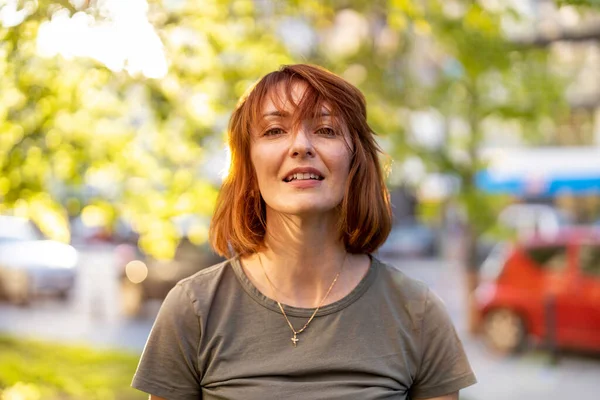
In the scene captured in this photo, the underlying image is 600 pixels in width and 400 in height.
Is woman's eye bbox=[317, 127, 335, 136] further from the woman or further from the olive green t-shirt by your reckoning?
the olive green t-shirt

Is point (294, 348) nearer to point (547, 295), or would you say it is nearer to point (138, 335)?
point (547, 295)

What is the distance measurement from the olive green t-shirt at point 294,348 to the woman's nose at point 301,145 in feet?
1.07

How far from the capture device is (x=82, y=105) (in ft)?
12.0

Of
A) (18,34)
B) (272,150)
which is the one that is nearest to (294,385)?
(272,150)

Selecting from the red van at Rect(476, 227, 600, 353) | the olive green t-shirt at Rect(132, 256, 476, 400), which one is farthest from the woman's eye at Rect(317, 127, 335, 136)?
the red van at Rect(476, 227, 600, 353)

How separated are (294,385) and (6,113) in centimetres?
213

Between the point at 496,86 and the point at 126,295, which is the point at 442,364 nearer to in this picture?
the point at 496,86

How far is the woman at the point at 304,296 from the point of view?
1.83m

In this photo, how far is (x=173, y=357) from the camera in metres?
1.83

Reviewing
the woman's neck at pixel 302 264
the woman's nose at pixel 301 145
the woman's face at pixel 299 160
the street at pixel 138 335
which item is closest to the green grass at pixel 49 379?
the woman's neck at pixel 302 264

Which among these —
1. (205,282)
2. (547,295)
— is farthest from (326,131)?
(547,295)

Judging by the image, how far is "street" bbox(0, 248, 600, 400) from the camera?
28.9 feet

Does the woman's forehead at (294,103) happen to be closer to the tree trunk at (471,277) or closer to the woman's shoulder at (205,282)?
the woman's shoulder at (205,282)

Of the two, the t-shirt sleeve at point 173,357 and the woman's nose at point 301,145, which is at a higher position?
the woman's nose at point 301,145
